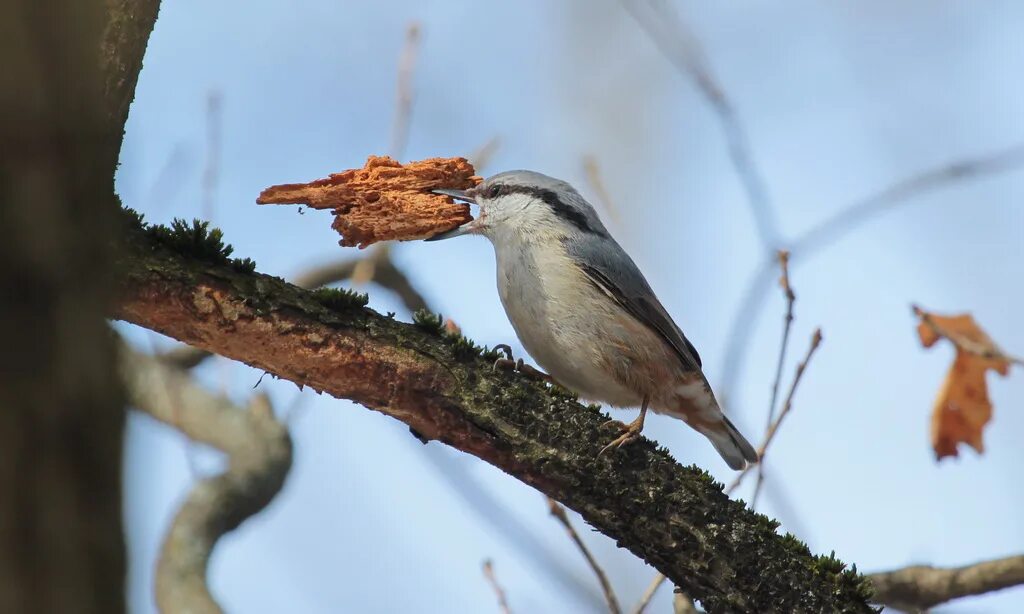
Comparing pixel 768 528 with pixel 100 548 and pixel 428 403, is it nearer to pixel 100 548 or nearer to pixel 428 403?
pixel 428 403

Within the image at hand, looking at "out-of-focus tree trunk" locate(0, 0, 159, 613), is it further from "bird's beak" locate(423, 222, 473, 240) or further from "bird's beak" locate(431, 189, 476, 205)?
"bird's beak" locate(431, 189, 476, 205)

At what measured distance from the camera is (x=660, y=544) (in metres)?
2.87

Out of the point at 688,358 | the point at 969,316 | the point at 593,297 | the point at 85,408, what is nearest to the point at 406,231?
the point at 593,297

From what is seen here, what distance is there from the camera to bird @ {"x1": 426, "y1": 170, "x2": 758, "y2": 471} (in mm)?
3793

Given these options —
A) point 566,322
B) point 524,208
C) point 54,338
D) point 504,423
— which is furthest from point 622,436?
point 54,338

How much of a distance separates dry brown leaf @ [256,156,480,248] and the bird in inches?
4.4

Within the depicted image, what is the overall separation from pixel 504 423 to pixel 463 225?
1.45m

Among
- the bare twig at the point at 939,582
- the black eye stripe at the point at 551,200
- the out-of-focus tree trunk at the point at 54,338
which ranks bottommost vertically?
the out-of-focus tree trunk at the point at 54,338

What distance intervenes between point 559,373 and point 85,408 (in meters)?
2.80

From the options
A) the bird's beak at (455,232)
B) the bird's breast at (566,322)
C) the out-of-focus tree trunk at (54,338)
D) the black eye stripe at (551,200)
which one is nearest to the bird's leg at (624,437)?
the bird's breast at (566,322)

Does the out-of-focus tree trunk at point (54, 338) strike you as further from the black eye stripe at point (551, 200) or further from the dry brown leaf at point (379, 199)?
the black eye stripe at point (551, 200)

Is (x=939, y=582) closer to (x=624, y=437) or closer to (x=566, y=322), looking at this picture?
(x=624, y=437)

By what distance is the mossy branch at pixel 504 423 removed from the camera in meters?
2.75

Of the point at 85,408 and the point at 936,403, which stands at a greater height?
the point at 936,403
